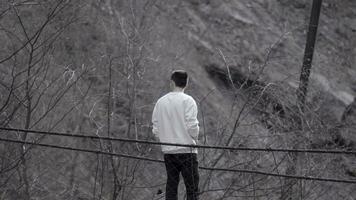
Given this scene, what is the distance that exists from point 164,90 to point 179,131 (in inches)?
229

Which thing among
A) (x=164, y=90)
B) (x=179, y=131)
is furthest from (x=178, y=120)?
(x=164, y=90)

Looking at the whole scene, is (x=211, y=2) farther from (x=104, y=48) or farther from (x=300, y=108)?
(x=300, y=108)

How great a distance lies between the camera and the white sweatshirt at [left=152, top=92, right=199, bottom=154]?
640cm

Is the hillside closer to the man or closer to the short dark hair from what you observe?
the man

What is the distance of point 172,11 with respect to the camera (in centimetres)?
1784

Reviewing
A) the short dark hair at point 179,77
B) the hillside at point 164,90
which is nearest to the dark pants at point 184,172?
the short dark hair at point 179,77

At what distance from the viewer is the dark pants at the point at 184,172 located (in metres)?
6.42

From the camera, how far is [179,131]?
6.50 metres

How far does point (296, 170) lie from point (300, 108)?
99 centimetres

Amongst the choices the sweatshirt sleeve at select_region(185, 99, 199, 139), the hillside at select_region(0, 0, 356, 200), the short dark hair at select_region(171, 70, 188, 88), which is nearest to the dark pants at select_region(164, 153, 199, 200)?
the sweatshirt sleeve at select_region(185, 99, 199, 139)

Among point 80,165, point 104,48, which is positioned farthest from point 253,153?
point 104,48

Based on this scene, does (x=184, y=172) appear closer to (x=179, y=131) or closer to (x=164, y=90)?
(x=179, y=131)

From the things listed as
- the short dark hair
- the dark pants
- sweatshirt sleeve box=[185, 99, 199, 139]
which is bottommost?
the dark pants

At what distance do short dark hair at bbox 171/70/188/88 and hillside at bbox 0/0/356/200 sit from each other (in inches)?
81.2
